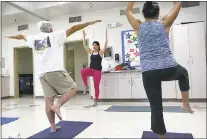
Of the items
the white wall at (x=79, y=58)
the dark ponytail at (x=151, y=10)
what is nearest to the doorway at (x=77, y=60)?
the white wall at (x=79, y=58)

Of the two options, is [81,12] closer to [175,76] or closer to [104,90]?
[104,90]

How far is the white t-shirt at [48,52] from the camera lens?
2344mm

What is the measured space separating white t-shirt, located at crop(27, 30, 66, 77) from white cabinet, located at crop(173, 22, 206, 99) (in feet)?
11.6

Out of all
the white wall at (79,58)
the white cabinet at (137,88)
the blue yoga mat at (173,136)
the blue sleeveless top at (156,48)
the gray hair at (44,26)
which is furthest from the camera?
the white wall at (79,58)

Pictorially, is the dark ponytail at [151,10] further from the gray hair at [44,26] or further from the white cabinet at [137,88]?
the white cabinet at [137,88]

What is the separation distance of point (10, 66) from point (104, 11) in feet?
14.5

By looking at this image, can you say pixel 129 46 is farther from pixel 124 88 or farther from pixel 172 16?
pixel 172 16

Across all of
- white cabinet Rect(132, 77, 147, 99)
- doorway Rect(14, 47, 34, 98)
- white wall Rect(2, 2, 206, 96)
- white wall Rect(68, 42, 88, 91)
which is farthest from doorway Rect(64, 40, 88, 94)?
white cabinet Rect(132, 77, 147, 99)

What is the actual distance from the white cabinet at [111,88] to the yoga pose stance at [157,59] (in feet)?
11.9

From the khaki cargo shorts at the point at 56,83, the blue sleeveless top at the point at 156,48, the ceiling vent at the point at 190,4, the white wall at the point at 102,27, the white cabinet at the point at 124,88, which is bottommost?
the white cabinet at the point at 124,88

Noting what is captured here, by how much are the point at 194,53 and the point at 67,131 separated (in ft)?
12.5

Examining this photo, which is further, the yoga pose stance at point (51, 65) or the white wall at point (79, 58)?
the white wall at point (79, 58)

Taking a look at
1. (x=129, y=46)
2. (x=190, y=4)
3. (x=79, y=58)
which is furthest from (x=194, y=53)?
(x=79, y=58)

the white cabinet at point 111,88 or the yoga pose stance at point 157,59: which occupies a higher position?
the yoga pose stance at point 157,59
